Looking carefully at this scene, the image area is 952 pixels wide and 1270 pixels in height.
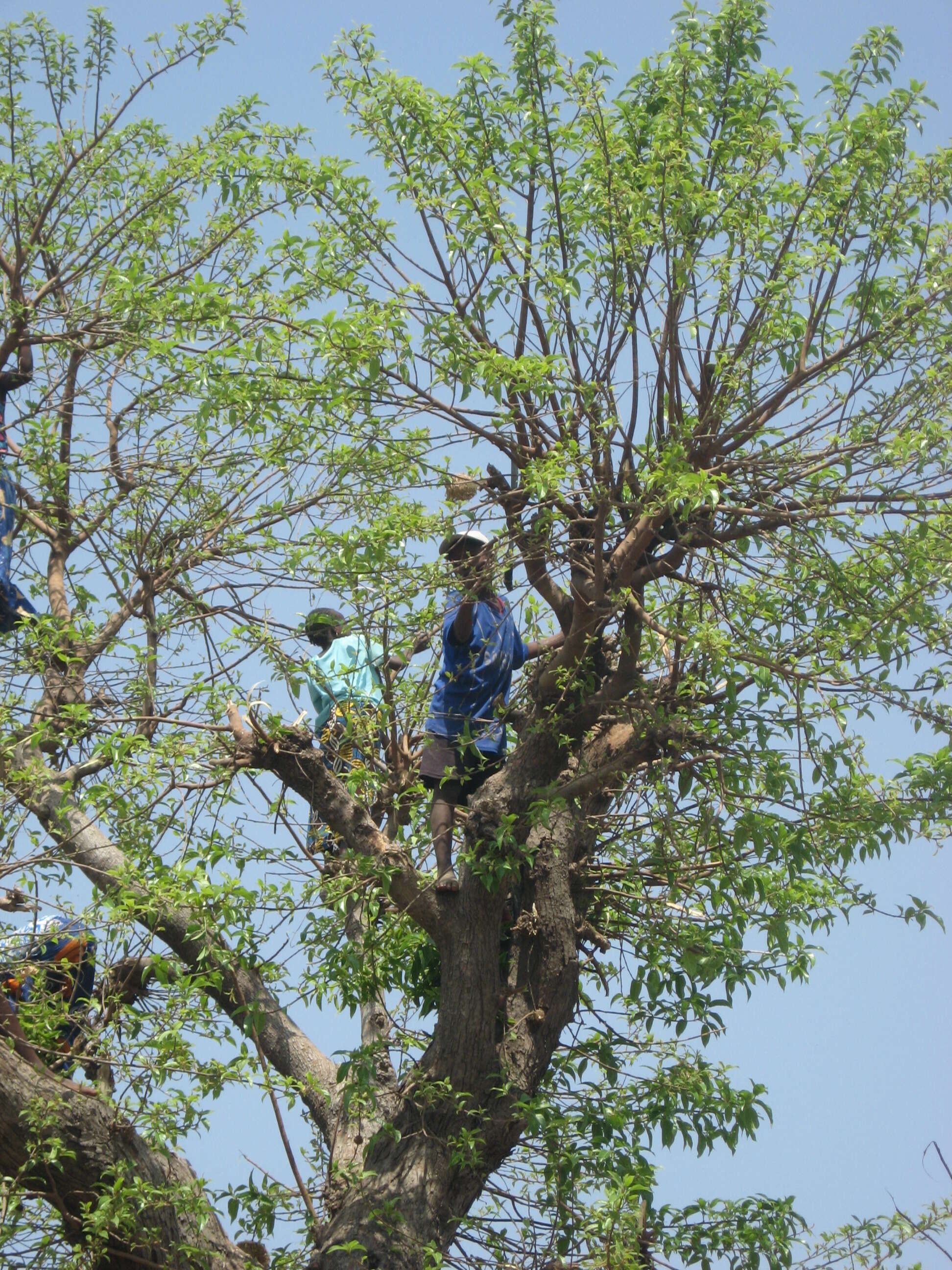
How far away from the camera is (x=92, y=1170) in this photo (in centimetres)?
508

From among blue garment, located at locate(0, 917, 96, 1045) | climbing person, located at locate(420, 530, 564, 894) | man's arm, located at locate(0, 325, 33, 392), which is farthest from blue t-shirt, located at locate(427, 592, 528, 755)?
man's arm, located at locate(0, 325, 33, 392)

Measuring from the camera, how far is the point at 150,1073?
16.9ft

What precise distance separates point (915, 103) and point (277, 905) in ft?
12.6

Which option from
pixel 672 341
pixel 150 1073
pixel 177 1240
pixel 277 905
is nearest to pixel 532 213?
pixel 672 341

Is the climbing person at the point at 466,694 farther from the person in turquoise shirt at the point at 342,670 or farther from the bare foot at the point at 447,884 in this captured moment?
the person in turquoise shirt at the point at 342,670

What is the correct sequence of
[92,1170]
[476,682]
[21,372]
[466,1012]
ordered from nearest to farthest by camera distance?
[92,1170] → [466,1012] → [476,682] → [21,372]

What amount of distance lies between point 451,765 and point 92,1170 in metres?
2.05

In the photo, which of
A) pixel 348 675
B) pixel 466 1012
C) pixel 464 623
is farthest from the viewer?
pixel 348 675

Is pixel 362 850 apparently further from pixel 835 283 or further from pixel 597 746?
pixel 835 283

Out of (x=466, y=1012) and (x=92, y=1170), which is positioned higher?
(x=466, y=1012)

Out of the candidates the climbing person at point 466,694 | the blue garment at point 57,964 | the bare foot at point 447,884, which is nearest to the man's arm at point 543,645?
the climbing person at point 466,694

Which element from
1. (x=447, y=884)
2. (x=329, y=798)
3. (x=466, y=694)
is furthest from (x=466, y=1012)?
(x=466, y=694)

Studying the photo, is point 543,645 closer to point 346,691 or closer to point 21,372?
point 346,691

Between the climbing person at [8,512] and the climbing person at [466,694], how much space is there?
2153mm
